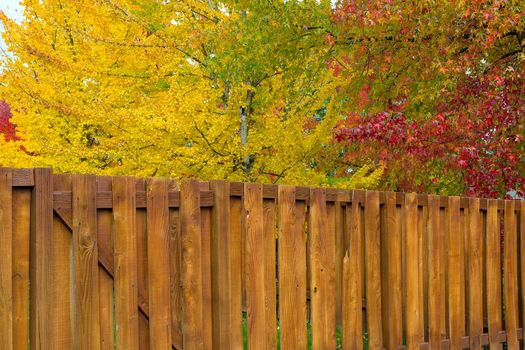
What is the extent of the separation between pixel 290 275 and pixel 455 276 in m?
2.11

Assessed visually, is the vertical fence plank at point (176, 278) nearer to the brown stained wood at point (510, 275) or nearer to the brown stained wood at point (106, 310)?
the brown stained wood at point (106, 310)

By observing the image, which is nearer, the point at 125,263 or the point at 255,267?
the point at 125,263

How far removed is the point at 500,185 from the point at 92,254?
692cm

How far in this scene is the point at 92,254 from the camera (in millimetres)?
3143

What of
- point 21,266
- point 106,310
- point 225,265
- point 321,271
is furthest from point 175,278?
point 321,271

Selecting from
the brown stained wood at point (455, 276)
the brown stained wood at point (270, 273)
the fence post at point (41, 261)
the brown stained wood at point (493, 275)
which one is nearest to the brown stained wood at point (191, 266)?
the brown stained wood at point (270, 273)

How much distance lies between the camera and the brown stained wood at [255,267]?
12.7ft

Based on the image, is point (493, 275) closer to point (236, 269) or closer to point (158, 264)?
point (236, 269)

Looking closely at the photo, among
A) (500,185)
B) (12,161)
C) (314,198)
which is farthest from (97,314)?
(12,161)

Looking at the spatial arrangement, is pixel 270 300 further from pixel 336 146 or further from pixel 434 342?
pixel 336 146

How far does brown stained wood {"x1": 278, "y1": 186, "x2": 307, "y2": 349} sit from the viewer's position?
4.09 metres

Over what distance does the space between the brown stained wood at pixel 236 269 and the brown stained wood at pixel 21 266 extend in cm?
123

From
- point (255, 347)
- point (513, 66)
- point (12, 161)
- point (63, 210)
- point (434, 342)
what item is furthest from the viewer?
point (12, 161)

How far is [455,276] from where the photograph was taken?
5.59 meters
